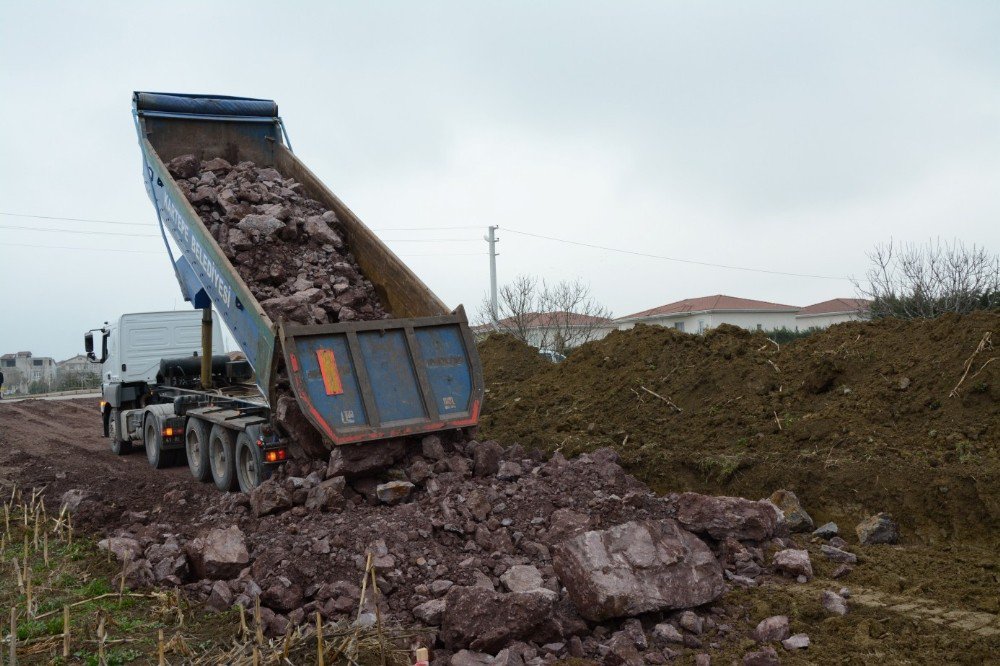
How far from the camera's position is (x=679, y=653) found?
16.5 ft

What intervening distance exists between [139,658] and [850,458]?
20.8 feet

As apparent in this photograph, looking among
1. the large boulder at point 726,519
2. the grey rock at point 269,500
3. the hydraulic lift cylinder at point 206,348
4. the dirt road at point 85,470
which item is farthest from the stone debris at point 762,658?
the hydraulic lift cylinder at point 206,348

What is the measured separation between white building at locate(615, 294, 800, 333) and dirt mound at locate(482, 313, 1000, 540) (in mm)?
30495

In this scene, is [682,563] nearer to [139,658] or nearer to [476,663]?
[476,663]

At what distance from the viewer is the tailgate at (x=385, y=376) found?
309 inches

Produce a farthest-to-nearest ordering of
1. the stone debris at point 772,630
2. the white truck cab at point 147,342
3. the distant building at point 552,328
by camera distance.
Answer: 1. the distant building at point 552,328
2. the white truck cab at point 147,342
3. the stone debris at point 772,630

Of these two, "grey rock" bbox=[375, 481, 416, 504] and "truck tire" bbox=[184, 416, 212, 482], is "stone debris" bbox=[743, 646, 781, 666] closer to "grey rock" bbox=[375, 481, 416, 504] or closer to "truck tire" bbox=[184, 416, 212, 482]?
"grey rock" bbox=[375, 481, 416, 504]

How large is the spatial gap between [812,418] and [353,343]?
496cm

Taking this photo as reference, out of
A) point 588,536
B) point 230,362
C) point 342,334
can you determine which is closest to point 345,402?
point 342,334

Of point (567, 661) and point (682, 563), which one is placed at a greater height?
point (682, 563)

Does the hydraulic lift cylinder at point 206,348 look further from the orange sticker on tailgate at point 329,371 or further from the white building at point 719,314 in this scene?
the white building at point 719,314

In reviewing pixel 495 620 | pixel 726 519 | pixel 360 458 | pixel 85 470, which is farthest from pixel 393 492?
pixel 85 470

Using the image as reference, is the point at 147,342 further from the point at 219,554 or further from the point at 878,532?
the point at 878,532

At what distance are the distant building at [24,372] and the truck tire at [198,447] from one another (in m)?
31.0
